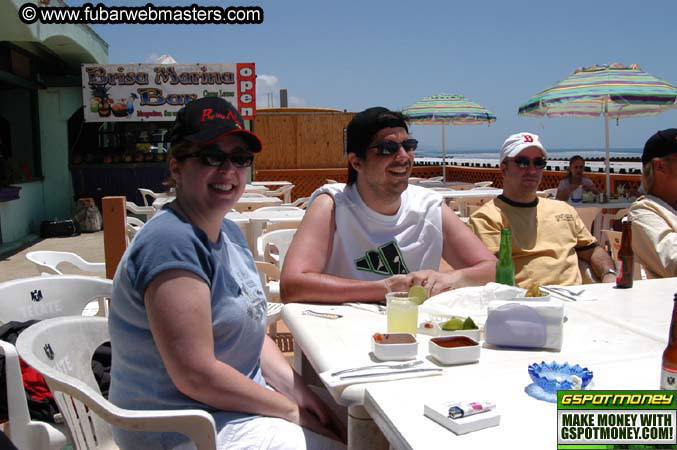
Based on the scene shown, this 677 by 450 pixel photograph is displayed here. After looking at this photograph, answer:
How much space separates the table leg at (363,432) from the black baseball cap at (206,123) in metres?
0.78

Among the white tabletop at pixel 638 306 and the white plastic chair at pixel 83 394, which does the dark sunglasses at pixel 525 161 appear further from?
the white plastic chair at pixel 83 394

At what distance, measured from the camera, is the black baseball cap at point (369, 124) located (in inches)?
97.4

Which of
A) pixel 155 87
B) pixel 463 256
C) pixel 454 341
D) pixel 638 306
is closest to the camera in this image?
pixel 454 341

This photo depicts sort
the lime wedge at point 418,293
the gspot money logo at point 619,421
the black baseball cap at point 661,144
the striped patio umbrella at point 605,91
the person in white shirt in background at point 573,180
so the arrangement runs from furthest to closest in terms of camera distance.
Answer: the person in white shirt in background at point 573,180, the striped patio umbrella at point 605,91, the black baseball cap at point 661,144, the lime wedge at point 418,293, the gspot money logo at point 619,421

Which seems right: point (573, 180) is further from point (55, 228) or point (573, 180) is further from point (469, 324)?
point (55, 228)

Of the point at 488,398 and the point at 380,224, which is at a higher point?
the point at 380,224

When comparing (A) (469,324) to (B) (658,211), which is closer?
(A) (469,324)

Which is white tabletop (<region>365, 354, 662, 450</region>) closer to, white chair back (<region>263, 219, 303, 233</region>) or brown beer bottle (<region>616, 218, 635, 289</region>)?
brown beer bottle (<region>616, 218, 635, 289</region>)

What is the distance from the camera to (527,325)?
162 cm

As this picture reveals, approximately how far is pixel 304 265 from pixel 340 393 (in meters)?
0.95

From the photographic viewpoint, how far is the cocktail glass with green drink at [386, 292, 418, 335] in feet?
5.69

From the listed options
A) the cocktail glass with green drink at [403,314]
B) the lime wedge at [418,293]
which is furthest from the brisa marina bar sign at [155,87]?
the cocktail glass with green drink at [403,314]

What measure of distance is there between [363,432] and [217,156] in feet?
2.62

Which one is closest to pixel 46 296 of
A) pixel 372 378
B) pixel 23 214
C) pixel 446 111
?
pixel 372 378
